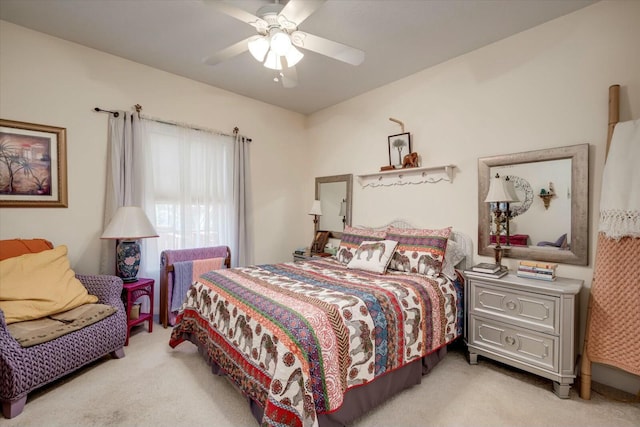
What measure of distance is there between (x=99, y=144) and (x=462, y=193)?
3758mm

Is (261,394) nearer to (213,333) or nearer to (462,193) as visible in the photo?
(213,333)

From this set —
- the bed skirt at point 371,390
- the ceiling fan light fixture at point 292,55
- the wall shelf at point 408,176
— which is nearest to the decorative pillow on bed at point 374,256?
the bed skirt at point 371,390

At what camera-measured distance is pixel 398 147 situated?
3438 mm

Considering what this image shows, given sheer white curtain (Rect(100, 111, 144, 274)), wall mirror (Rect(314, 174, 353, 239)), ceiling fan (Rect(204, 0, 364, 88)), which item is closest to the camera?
ceiling fan (Rect(204, 0, 364, 88))

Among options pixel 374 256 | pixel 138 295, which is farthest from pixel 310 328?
pixel 138 295

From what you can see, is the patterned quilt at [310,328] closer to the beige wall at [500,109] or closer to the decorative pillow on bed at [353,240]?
the decorative pillow on bed at [353,240]

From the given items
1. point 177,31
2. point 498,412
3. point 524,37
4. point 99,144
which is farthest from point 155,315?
point 524,37

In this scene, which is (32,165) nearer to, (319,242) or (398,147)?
(319,242)

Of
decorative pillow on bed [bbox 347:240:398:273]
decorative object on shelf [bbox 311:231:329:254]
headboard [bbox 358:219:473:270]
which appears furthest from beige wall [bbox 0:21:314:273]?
headboard [bbox 358:219:473:270]

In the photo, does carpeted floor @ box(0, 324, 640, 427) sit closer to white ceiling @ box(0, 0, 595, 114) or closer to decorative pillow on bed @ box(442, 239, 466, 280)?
decorative pillow on bed @ box(442, 239, 466, 280)

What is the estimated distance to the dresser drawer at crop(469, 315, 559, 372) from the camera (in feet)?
6.64

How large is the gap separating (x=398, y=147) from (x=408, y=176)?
1.22 ft

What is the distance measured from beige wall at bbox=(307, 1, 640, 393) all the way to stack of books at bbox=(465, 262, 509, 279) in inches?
10.6

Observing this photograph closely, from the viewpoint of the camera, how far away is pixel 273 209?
443 centimetres
